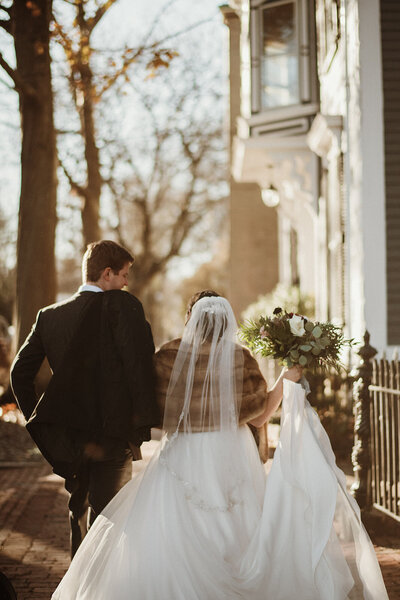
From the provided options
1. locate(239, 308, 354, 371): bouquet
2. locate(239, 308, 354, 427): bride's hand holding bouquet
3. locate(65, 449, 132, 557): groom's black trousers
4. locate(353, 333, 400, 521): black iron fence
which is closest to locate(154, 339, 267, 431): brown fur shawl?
locate(239, 308, 354, 427): bride's hand holding bouquet

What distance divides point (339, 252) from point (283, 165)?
10.3 ft

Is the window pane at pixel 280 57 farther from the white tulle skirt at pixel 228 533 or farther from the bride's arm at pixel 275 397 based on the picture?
the white tulle skirt at pixel 228 533

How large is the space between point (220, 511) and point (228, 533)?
4.9 inches

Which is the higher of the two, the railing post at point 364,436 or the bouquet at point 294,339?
the bouquet at point 294,339

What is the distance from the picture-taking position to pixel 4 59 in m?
11.5

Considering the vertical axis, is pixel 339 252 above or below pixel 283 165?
below

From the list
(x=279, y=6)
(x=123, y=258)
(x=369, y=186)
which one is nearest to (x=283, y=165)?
(x=279, y=6)

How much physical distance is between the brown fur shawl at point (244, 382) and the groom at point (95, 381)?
0.09 m

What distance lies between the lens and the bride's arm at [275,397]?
4664mm

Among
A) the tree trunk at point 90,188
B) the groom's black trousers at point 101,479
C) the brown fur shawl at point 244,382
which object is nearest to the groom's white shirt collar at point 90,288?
the brown fur shawl at point 244,382

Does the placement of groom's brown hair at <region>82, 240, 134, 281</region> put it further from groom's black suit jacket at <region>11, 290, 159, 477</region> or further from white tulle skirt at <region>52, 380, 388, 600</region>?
white tulle skirt at <region>52, 380, 388, 600</region>

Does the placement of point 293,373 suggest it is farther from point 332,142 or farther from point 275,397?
point 332,142

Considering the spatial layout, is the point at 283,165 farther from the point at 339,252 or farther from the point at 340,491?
the point at 340,491

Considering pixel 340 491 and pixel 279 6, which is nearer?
pixel 340 491
